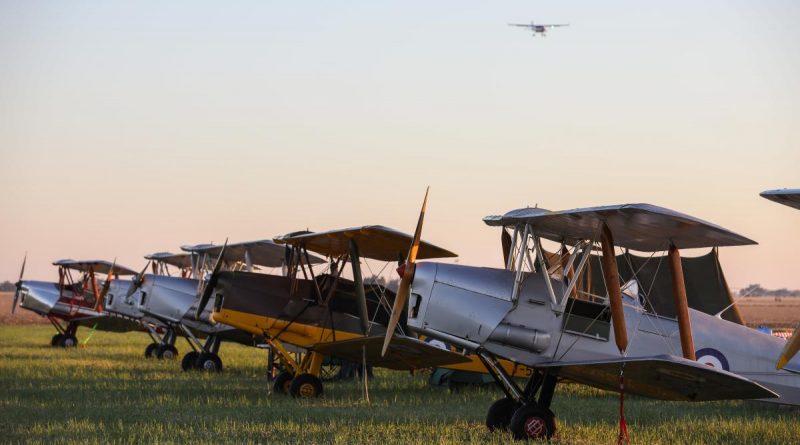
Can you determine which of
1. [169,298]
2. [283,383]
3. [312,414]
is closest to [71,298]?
[169,298]

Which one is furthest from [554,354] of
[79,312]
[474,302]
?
[79,312]

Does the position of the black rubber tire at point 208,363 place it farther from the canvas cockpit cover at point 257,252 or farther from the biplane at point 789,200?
the biplane at point 789,200

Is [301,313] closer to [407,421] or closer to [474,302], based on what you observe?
[407,421]

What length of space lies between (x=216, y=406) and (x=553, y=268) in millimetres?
5887

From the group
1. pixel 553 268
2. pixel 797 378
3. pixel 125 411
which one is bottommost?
pixel 125 411

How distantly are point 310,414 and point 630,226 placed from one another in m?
5.26

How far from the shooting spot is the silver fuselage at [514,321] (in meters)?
12.0

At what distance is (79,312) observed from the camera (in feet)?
120

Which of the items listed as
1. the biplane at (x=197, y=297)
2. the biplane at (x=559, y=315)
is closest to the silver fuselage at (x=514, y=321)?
the biplane at (x=559, y=315)

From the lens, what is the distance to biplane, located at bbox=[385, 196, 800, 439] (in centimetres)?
1147

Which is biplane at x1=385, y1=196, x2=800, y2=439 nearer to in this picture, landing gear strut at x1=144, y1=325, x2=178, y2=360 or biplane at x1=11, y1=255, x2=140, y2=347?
landing gear strut at x1=144, y1=325, x2=178, y2=360

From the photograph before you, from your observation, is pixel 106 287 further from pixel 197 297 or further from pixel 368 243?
pixel 368 243

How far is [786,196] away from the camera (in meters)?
8.11

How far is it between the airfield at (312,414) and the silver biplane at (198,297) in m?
1.96
